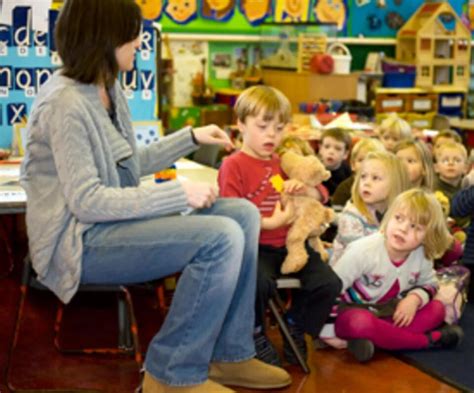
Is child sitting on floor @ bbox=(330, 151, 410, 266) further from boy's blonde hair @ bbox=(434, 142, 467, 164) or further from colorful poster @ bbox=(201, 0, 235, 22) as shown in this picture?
colorful poster @ bbox=(201, 0, 235, 22)

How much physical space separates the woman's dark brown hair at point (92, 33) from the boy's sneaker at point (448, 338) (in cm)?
160

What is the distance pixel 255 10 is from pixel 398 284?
15.0ft

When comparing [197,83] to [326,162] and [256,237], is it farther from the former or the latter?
[256,237]

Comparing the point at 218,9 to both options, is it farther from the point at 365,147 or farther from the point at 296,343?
the point at 296,343

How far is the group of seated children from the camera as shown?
2930 mm

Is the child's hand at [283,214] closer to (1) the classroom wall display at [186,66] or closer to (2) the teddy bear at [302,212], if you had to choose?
(2) the teddy bear at [302,212]

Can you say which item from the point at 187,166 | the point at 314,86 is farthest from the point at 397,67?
the point at 187,166

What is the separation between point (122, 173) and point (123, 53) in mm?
363

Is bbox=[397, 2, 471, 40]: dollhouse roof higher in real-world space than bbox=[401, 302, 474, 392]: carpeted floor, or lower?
higher

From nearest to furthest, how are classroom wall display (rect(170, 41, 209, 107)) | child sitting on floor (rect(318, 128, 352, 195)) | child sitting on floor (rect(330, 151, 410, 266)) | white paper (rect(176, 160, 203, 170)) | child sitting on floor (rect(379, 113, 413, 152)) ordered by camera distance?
child sitting on floor (rect(330, 151, 410, 266)) → white paper (rect(176, 160, 203, 170)) → child sitting on floor (rect(318, 128, 352, 195)) → child sitting on floor (rect(379, 113, 413, 152)) → classroom wall display (rect(170, 41, 209, 107))

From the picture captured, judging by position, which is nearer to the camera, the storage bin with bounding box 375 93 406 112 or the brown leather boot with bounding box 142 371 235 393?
the brown leather boot with bounding box 142 371 235 393

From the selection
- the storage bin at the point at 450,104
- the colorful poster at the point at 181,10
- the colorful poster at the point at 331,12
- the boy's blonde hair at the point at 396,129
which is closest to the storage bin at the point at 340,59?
the colorful poster at the point at 331,12

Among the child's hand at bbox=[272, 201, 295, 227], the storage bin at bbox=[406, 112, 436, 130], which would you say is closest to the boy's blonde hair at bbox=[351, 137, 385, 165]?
the child's hand at bbox=[272, 201, 295, 227]

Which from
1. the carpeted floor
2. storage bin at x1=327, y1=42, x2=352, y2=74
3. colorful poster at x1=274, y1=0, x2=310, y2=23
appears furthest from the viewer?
colorful poster at x1=274, y1=0, x2=310, y2=23
